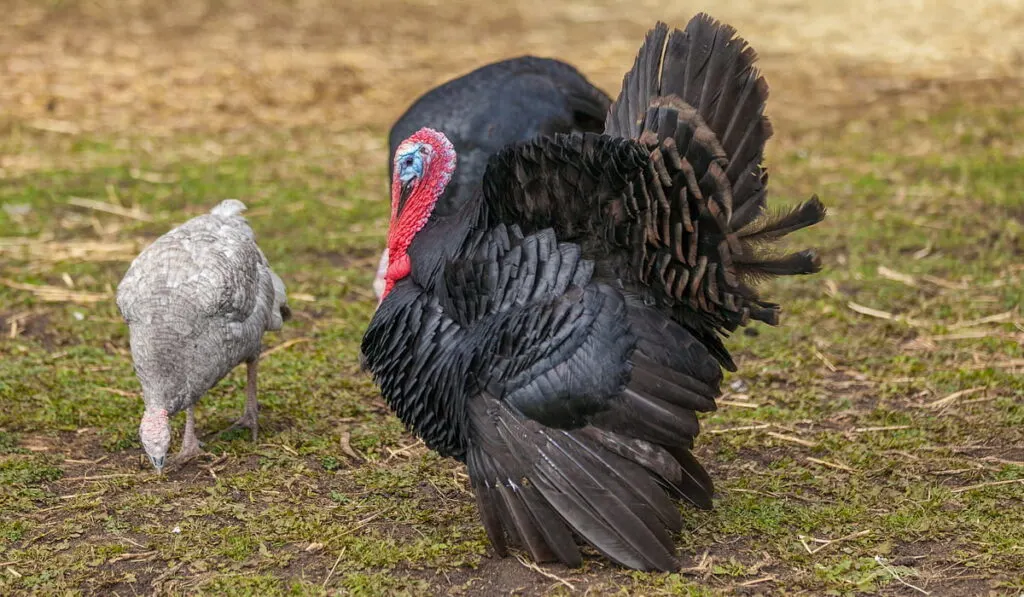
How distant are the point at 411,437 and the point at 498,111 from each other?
1919mm

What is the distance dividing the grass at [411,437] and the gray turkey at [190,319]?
0.26 metres

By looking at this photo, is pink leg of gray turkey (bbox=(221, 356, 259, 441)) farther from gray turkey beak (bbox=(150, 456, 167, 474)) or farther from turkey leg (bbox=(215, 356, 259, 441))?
gray turkey beak (bbox=(150, 456, 167, 474))

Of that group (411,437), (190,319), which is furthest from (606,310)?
(190,319)

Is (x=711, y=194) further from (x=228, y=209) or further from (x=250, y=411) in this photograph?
(x=228, y=209)

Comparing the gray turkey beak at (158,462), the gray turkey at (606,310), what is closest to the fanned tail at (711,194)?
the gray turkey at (606,310)

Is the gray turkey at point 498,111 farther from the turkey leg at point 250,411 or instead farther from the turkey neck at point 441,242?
the turkey neck at point 441,242

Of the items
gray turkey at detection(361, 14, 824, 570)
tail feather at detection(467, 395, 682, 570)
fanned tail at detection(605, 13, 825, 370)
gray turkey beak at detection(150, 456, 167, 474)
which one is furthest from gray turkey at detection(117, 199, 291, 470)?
fanned tail at detection(605, 13, 825, 370)

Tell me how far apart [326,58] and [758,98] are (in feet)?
29.2

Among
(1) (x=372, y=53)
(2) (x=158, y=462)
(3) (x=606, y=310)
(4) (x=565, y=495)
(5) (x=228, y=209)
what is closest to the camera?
(4) (x=565, y=495)

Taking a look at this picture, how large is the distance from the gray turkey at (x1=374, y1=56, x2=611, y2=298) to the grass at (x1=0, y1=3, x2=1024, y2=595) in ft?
3.53

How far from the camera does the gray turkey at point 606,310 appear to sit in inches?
146

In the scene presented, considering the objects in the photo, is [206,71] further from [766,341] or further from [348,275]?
[766,341]

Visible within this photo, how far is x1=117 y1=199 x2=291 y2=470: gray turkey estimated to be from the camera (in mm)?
4508

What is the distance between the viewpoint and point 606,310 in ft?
12.5
